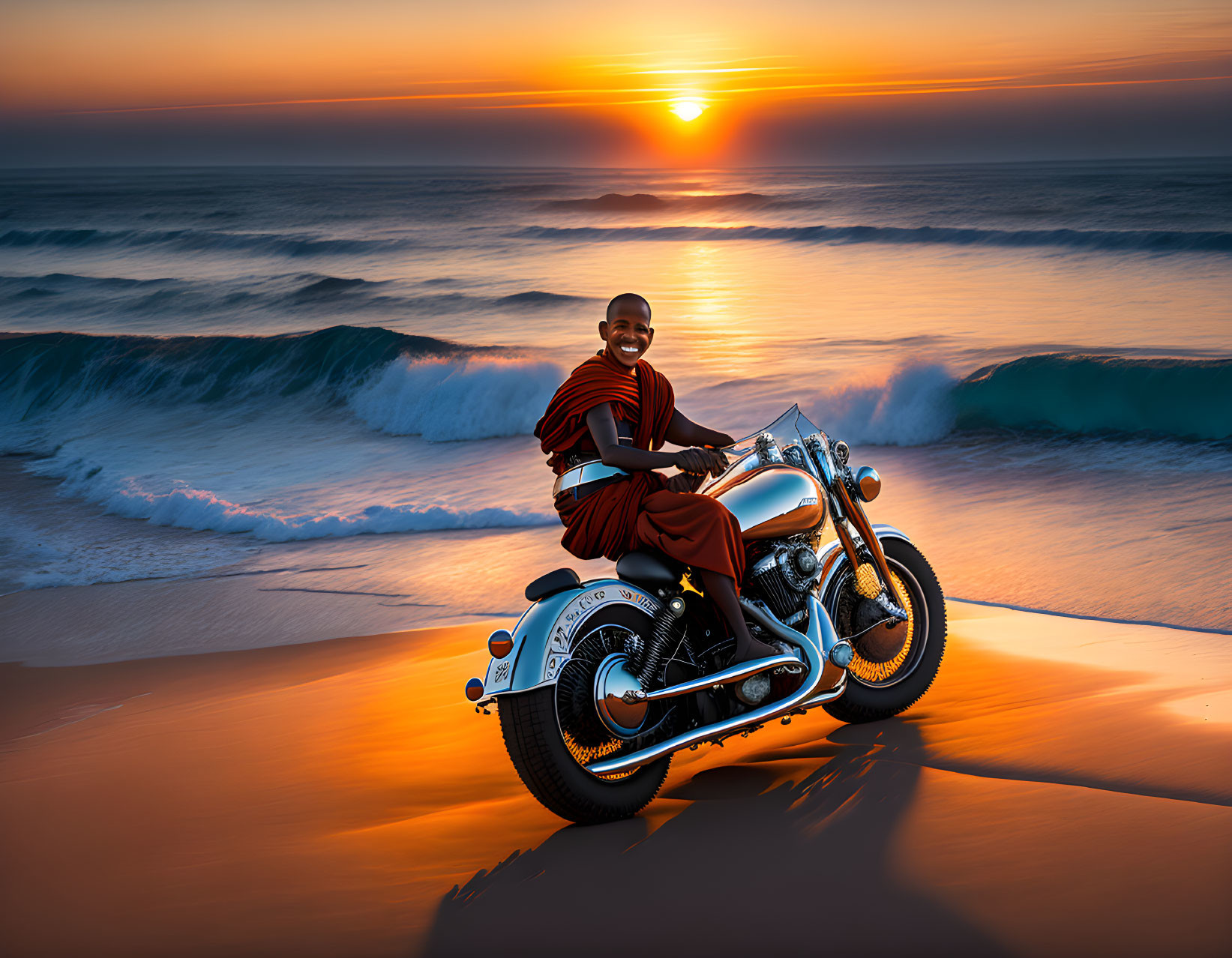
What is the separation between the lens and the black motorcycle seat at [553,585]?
349 centimetres

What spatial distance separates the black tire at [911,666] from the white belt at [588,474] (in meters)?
1.14

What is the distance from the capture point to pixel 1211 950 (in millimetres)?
2568

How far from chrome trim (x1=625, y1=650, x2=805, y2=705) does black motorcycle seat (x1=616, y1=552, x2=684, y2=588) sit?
0.35m

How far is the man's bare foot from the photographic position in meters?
3.66

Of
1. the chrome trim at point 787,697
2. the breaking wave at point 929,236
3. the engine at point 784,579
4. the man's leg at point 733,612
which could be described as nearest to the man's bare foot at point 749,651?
the man's leg at point 733,612

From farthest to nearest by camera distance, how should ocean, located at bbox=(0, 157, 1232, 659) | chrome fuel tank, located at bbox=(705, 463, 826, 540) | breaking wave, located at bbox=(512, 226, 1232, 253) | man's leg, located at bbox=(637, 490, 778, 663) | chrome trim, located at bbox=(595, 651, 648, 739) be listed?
1. breaking wave, located at bbox=(512, 226, 1232, 253)
2. ocean, located at bbox=(0, 157, 1232, 659)
3. chrome fuel tank, located at bbox=(705, 463, 826, 540)
4. man's leg, located at bbox=(637, 490, 778, 663)
5. chrome trim, located at bbox=(595, 651, 648, 739)

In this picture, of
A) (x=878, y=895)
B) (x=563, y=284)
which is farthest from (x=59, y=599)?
(x=563, y=284)

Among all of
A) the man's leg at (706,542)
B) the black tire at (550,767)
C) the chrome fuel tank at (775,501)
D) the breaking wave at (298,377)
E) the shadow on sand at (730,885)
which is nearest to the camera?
the shadow on sand at (730,885)

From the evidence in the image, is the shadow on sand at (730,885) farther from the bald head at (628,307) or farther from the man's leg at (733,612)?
the bald head at (628,307)

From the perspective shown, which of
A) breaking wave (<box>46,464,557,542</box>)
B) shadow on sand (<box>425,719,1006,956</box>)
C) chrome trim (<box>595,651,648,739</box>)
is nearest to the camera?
shadow on sand (<box>425,719,1006,956</box>)

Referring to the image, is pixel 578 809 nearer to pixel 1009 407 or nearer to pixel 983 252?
pixel 1009 407

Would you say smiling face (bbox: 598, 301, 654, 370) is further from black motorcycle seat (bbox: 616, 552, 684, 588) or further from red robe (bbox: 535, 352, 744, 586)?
black motorcycle seat (bbox: 616, 552, 684, 588)

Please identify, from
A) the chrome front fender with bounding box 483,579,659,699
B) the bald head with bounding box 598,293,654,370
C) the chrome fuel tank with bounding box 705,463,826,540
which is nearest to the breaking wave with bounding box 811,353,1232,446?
the chrome fuel tank with bounding box 705,463,826,540

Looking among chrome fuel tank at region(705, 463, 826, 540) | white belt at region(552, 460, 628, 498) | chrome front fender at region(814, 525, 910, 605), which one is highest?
white belt at region(552, 460, 628, 498)
